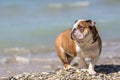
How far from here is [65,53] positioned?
27.5 ft

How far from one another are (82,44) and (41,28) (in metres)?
8.82

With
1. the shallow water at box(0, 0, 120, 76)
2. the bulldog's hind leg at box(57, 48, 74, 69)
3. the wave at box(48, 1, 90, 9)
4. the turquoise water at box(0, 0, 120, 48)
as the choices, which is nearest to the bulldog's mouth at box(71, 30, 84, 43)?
the bulldog's hind leg at box(57, 48, 74, 69)

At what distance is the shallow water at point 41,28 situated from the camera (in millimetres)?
11219

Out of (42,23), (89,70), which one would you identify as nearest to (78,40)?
(89,70)

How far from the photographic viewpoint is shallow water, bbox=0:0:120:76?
11219 millimetres

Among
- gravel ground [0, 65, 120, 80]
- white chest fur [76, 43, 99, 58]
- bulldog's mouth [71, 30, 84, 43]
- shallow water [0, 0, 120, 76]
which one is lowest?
gravel ground [0, 65, 120, 80]

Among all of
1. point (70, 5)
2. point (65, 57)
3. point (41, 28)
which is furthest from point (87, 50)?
point (70, 5)

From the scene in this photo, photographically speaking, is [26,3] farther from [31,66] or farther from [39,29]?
[31,66]

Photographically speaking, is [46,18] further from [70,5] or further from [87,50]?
[87,50]

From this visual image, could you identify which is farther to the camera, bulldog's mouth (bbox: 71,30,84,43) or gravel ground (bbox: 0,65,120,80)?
gravel ground (bbox: 0,65,120,80)

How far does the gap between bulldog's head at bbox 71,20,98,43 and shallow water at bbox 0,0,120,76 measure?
110 inches

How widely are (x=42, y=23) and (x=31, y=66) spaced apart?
7.06 metres

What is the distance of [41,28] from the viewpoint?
1630 cm

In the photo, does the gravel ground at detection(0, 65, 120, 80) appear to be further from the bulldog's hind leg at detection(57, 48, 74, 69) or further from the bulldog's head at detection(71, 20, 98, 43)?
the bulldog's head at detection(71, 20, 98, 43)
